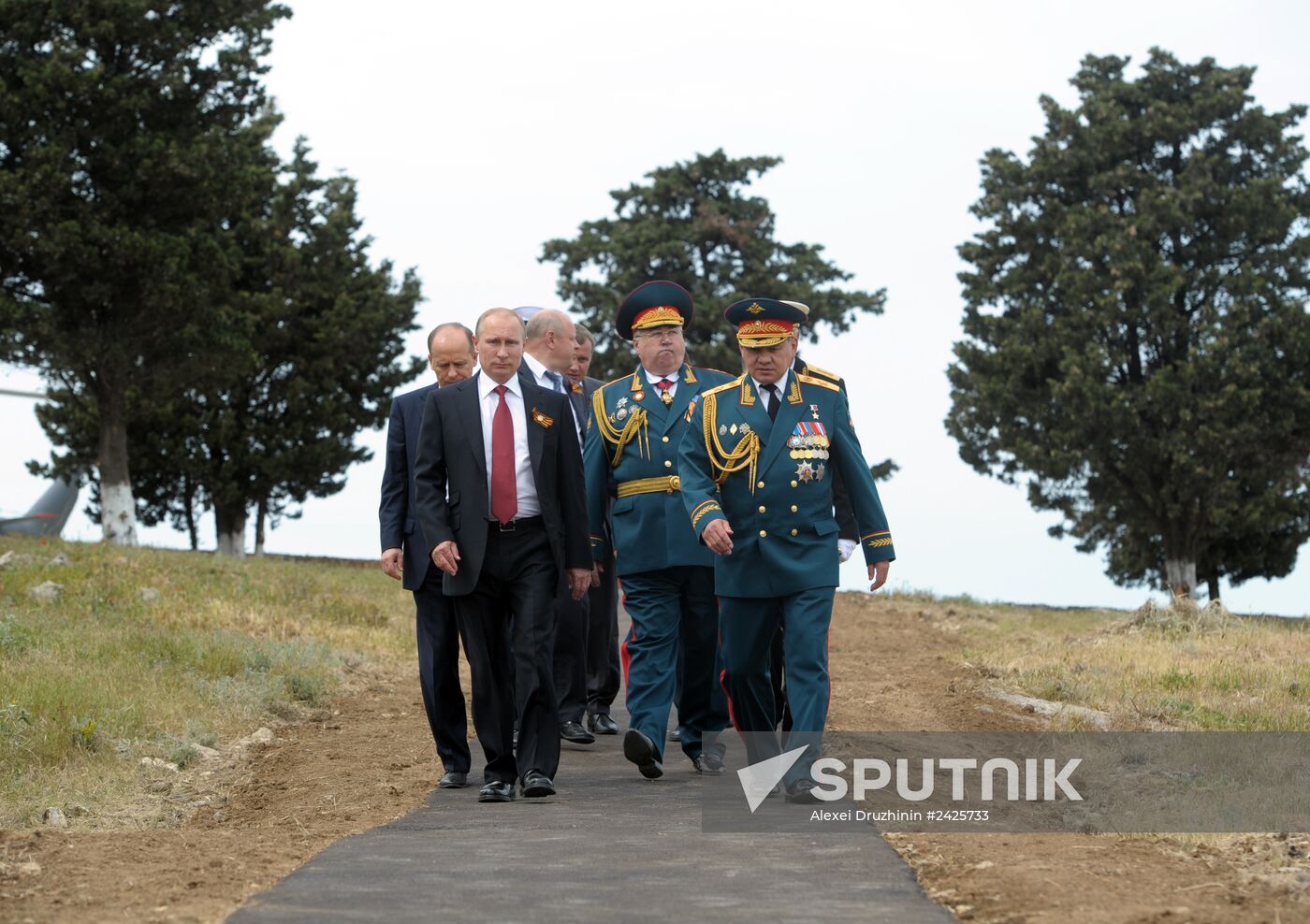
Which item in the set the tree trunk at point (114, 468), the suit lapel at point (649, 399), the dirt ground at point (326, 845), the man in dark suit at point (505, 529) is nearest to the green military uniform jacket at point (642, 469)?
the suit lapel at point (649, 399)

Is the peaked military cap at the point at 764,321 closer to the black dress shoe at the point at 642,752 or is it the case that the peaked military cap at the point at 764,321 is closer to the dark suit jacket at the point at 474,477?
the dark suit jacket at the point at 474,477

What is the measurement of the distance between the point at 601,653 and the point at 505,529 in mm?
3289

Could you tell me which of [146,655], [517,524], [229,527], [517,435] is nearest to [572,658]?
[517,524]

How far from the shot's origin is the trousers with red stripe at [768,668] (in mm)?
7688

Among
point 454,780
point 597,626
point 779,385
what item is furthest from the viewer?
point 597,626

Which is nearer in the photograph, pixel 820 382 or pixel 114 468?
pixel 820 382

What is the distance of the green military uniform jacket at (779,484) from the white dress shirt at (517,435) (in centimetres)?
74

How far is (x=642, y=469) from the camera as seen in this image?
356 inches

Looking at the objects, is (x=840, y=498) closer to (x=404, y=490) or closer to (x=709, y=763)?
(x=709, y=763)

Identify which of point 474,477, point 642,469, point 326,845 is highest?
point 642,469

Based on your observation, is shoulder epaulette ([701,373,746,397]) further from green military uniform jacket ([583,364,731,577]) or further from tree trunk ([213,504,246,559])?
tree trunk ([213,504,246,559])

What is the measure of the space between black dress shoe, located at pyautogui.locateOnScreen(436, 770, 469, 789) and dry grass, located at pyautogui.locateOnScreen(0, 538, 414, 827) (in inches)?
64.0

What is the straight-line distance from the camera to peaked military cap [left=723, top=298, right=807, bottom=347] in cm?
802

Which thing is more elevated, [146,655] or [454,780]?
[146,655]
